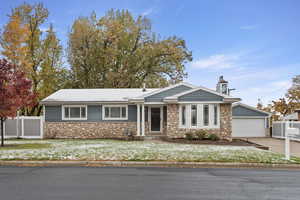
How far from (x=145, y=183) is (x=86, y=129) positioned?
13.6 metres

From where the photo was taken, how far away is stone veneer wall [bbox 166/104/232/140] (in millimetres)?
16703

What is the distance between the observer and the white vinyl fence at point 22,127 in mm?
18922

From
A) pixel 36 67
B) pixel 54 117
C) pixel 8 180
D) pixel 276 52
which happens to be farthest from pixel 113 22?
pixel 8 180

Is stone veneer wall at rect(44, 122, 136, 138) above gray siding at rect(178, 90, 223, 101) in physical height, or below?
below

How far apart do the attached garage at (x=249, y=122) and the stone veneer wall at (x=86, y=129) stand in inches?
408

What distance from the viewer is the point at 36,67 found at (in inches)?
1049

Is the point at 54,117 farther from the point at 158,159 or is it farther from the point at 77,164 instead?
the point at 158,159

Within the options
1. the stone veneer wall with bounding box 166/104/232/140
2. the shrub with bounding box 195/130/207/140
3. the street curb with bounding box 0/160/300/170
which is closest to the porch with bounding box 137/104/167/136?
the stone veneer wall with bounding box 166/104/232/140

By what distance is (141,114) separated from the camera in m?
18.7

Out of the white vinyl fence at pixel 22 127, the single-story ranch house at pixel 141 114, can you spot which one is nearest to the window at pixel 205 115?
the single-story ranch house at pixel 141 114

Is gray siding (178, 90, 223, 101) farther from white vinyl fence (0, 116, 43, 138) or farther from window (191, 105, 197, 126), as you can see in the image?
white vinyl fence (0, 116, 43, 138)

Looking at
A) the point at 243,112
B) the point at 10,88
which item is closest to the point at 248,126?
the point at 243,112

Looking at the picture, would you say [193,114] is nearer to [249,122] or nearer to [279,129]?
[249,122]

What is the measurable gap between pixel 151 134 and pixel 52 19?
18.6 meters
